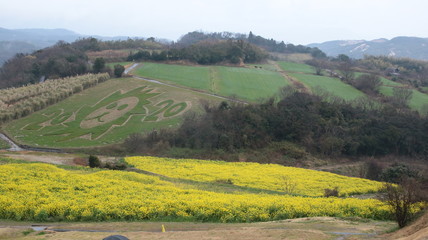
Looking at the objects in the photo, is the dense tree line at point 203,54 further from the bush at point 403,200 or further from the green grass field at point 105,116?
the bush at point 403,200

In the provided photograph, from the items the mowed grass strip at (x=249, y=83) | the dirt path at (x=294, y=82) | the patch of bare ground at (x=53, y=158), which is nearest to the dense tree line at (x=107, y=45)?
the mowed grass strip at (x=249, y=83)

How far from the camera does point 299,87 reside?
8388 cm

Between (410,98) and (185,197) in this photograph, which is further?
(410,98)

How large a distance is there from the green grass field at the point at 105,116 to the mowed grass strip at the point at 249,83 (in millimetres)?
9198

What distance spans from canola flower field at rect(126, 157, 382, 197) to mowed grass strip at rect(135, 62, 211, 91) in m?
35.5

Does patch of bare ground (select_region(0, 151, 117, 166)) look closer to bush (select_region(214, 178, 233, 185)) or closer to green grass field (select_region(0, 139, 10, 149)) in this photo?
green grass field (select_region(0, 139, 10, 149))

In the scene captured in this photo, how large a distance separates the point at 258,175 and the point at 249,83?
1904 inches

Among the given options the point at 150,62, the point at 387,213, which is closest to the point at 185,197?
the point at 387,213

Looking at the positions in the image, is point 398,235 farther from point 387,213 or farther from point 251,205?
point 251,205

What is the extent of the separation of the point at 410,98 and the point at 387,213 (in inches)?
2467

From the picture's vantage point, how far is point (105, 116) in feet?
206

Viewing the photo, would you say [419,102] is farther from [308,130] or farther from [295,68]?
[295,68]

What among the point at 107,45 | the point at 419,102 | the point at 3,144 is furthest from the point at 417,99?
the point at 107,45

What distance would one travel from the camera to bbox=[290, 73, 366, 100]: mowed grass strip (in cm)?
8162
